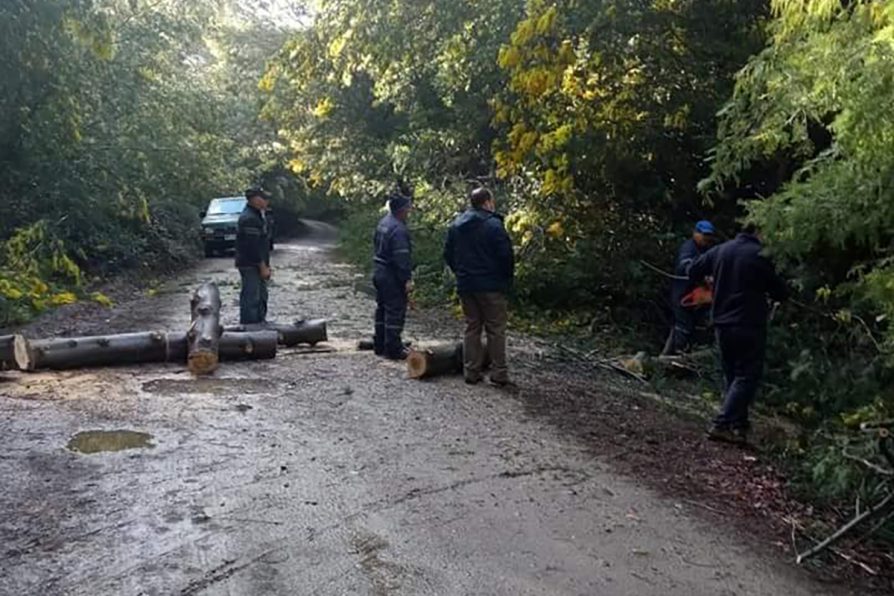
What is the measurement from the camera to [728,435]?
780 cm

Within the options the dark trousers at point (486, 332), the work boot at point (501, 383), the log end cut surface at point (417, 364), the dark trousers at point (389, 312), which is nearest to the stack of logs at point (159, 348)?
the dark trousers at point (389, 312)

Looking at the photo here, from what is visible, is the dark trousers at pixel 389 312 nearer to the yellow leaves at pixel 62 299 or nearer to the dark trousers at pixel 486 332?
the dark trousers at pixel 486 332

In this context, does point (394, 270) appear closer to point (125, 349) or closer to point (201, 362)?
point (201, 362)

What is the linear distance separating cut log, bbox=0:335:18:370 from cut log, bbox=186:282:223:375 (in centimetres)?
171

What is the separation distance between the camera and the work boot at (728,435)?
7.80 m

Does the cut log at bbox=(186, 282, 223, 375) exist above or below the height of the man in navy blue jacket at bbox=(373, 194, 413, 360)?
below

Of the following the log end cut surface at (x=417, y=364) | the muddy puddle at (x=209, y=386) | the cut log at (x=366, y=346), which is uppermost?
the log end cut surface at (x=417, y=364)

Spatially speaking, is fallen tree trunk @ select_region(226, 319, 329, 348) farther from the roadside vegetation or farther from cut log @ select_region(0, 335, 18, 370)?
the roadside vegetation

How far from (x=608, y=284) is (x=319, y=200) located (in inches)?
1710

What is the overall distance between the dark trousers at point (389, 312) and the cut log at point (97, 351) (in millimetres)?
2210

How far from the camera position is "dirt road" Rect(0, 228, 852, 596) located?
4.75 m

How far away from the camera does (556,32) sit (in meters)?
11.4

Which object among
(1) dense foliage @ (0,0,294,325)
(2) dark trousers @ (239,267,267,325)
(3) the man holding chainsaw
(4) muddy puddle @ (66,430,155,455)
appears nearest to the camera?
(4) muddy puddle @ (66,430,155,455)

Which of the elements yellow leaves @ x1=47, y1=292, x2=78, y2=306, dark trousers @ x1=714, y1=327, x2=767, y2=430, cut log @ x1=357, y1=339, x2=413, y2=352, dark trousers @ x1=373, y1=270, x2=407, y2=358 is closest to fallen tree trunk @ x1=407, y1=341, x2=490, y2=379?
dark trousers @ x1=373, y1=270, x2=407, y2=358
